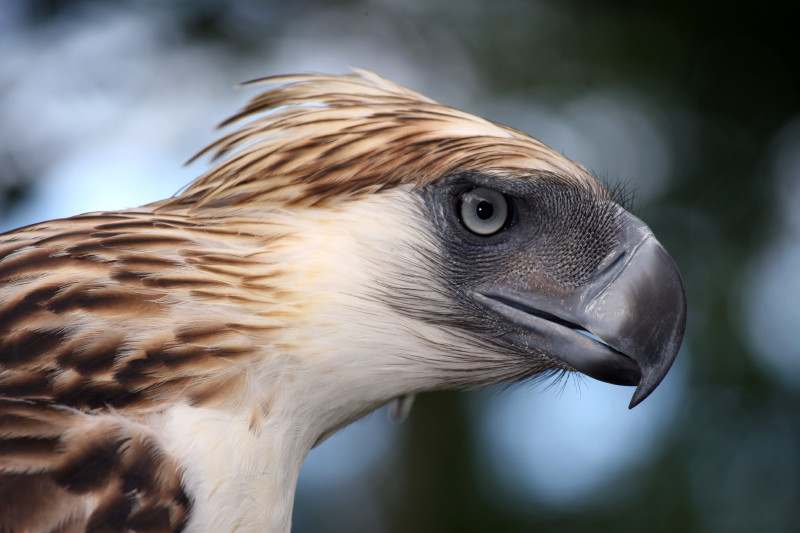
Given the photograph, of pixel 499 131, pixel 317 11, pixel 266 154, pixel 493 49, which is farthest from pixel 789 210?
pixel 266 154

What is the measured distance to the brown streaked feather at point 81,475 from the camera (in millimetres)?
1190

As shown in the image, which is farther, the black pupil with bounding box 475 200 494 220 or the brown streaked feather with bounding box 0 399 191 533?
the black pupil with bounding box 475 200 494 220

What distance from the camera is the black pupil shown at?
5.57 feet

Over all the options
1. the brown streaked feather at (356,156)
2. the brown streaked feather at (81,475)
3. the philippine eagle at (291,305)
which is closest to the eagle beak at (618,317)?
the philippine eagle at (291,305)

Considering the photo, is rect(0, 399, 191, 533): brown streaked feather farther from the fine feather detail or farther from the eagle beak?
the eagle beak

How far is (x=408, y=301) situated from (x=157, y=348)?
58 centimetres

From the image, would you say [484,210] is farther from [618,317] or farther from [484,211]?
[618,317]

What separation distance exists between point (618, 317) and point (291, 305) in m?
0.72

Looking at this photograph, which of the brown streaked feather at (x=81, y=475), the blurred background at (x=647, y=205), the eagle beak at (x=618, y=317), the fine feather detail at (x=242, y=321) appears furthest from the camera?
the blurred background at (x=647, y=205)

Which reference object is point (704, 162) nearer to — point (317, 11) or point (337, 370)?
point (317, 11)

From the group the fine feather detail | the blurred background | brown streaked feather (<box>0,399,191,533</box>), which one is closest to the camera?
brown streaked feather (<box>0,399,191,533</box>)

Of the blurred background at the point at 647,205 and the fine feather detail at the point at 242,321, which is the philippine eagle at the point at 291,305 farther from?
the blurred background at the point at 647,205

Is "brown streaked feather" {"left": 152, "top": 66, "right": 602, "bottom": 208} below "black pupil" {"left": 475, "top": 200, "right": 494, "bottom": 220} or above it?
above

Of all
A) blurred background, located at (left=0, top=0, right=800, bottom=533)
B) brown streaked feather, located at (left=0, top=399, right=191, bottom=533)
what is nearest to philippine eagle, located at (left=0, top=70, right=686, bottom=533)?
brown streaked feather, located at (left=0, top=399, right=191, bottom=533)
